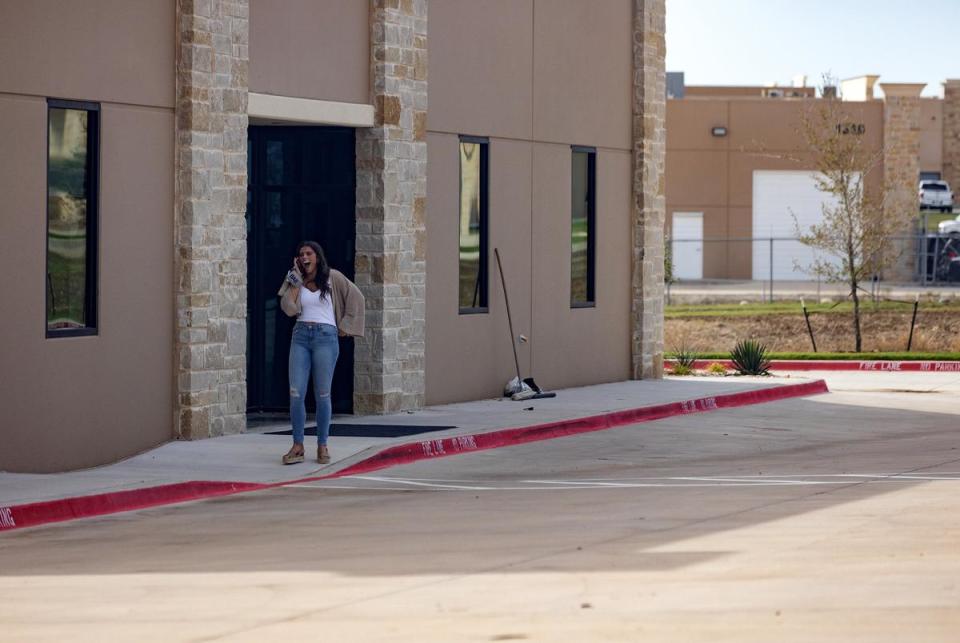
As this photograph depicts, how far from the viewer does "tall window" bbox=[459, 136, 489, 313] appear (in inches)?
848

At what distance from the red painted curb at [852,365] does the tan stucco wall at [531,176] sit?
6.22 metres

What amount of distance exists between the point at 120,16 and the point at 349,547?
6.93m

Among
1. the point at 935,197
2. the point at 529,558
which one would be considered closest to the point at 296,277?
the point at 529,558

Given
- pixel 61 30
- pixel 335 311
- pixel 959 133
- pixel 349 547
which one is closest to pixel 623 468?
pixel 335 311

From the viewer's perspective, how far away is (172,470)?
1499 centimetres

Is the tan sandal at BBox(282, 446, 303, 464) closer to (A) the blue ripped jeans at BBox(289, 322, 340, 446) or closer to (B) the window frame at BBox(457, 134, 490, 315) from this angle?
(A) the blue ripped jeans at BBox(289, 322, 340, 446)

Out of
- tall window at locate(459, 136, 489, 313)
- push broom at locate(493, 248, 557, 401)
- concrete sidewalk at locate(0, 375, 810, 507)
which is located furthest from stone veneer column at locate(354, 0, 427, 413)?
push broom at locate(493, 248, 557, 401)

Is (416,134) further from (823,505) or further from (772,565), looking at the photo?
(772,565)

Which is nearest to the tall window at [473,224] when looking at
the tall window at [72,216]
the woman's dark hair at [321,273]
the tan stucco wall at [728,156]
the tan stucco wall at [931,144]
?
the woman's dark hair at [321,273]

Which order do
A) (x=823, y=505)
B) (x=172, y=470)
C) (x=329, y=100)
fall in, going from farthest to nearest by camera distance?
(x=329, y=100), (x=172, y=470), (x=823, y=505)

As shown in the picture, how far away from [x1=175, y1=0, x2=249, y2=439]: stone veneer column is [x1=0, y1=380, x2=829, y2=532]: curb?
2.03m

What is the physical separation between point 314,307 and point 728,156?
50570 mm

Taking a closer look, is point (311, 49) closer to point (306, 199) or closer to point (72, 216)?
point (306, 199)

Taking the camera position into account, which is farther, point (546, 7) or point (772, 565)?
point (546, 7)
